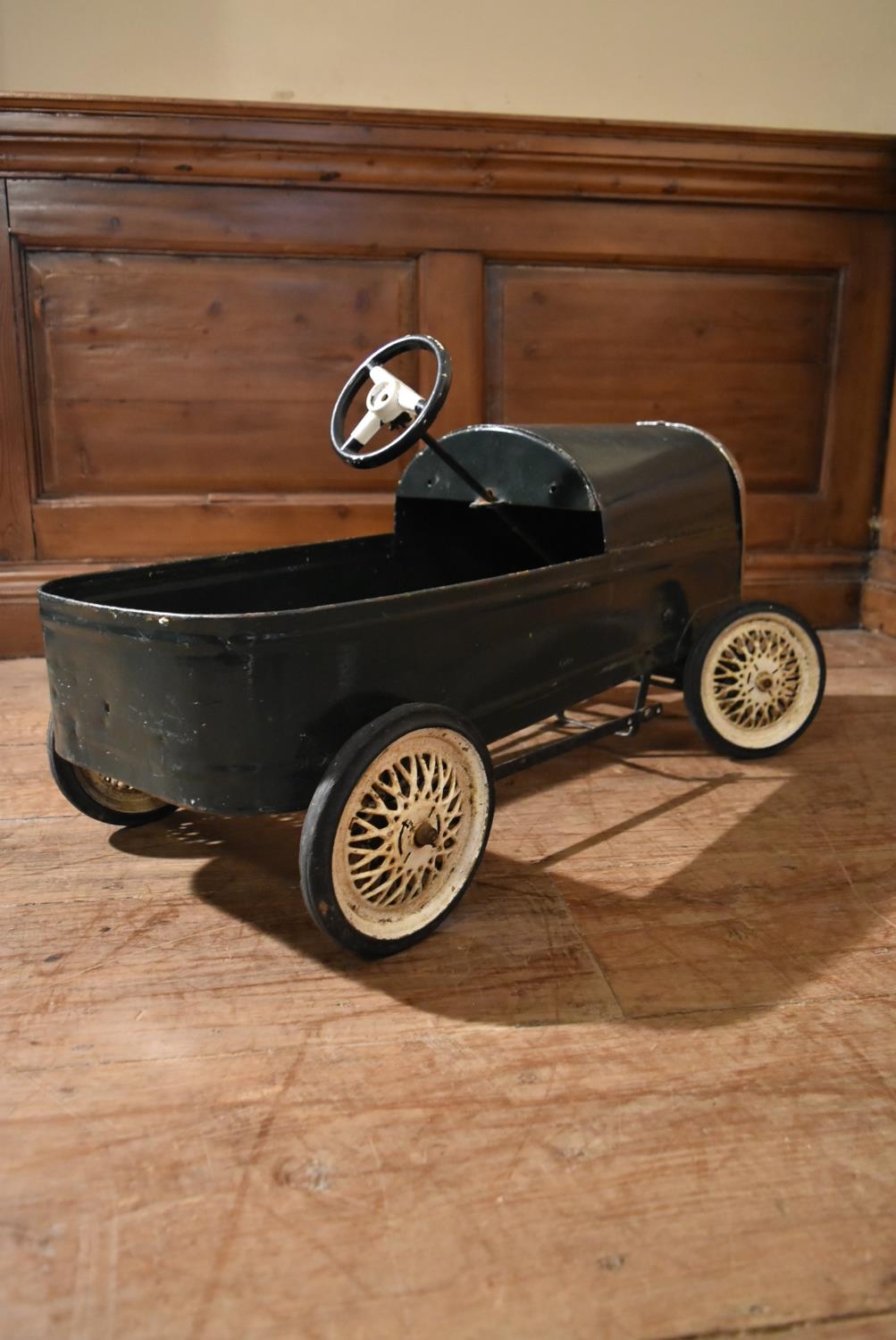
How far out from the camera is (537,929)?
4.93 ft

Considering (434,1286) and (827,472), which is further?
(827,472)

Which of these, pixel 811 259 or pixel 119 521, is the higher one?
pixel 811 259

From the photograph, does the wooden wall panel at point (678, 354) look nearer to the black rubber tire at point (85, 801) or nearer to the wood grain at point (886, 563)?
the wood grain at point (886, 563)

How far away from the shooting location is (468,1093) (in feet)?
3.76

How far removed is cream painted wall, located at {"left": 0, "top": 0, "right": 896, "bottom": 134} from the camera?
279cm

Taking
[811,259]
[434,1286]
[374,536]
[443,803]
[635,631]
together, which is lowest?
[434,1286]

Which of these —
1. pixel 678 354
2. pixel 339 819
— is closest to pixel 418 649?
pixel 339 819

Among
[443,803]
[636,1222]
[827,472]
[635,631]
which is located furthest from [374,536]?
[827,472]

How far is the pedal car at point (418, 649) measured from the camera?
4.47 ft

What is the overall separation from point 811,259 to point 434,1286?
311cm

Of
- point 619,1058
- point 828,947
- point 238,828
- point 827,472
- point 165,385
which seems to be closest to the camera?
point 619,1058

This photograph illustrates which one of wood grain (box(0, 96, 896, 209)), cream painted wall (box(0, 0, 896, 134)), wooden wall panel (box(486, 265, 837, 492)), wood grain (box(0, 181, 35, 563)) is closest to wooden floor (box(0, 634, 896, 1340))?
wood grain (box(0, 181, 35, 563))

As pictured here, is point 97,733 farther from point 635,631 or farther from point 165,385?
point 165,385

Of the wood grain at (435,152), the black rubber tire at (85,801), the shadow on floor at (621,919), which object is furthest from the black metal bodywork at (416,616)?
the wood grain at (435,152)
